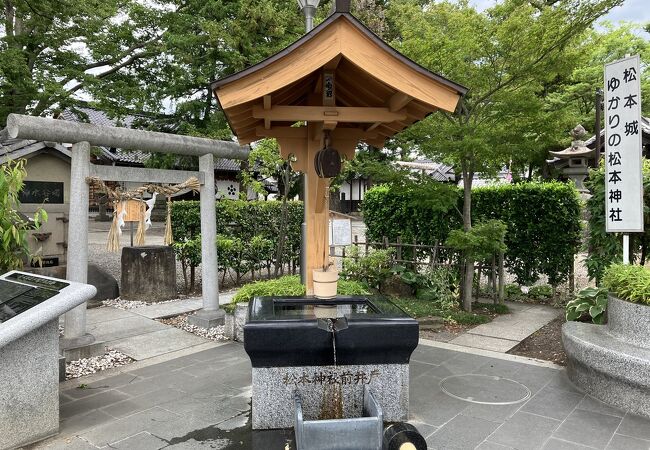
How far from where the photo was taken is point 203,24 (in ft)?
48.4

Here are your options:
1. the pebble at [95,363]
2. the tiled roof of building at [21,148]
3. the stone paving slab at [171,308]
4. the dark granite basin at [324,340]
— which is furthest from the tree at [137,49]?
the dark granite basin at [324,340]

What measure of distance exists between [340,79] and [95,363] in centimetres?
481

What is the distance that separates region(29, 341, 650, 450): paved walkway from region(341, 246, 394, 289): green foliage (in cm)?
362

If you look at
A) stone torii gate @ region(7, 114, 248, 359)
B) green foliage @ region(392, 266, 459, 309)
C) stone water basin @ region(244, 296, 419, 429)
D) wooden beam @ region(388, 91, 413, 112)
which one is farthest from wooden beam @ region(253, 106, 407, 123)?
green foliage @ region(392, 266, 459, 309)

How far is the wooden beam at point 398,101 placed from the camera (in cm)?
434

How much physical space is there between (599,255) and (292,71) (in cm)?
569

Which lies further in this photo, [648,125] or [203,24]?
[203,24]

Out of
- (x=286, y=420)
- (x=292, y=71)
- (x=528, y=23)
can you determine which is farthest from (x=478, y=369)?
(x=528, y=23)

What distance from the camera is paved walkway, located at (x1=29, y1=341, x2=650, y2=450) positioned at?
3963 mm

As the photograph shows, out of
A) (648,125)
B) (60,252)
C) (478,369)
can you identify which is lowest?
(478,369)

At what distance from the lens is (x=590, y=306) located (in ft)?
19.3

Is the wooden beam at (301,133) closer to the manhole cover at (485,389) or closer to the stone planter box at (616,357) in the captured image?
the manhole cover at (485,389)

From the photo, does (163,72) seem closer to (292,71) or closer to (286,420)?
(292,71)

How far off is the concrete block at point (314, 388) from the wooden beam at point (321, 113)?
2353 millimetres
